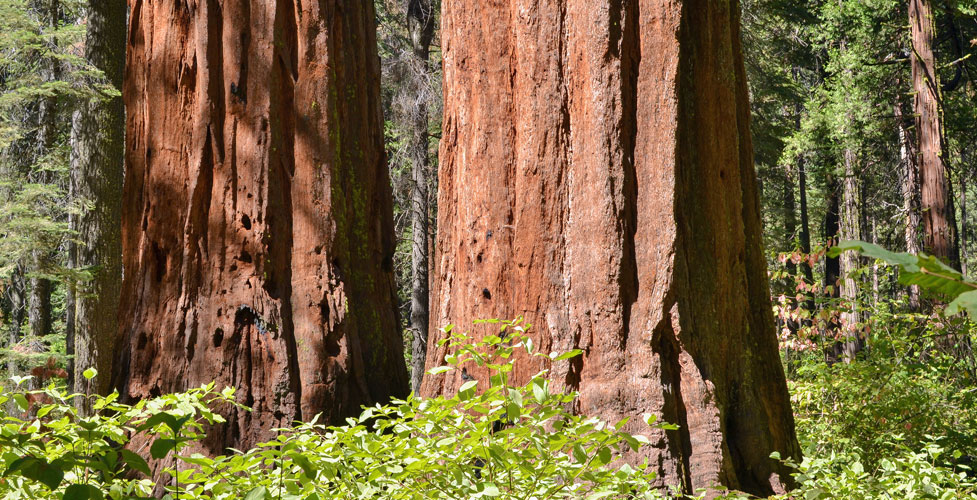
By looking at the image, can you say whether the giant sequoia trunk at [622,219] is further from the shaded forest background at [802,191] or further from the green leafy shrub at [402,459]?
the green leafy shrub at [402,459]

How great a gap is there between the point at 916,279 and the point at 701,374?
2.90 m

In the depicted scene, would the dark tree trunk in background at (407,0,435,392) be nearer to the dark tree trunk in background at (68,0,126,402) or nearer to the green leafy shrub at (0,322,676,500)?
the dark tree trunk in background at (68,0,126,402)

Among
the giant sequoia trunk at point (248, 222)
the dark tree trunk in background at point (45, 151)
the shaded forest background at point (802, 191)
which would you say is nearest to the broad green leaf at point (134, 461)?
the shaded forest background at point (802, 191)

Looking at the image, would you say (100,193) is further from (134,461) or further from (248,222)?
(134,461)

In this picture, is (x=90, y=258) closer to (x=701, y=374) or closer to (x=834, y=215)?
(x=701, y=374)

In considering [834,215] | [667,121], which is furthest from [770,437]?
[834,215]

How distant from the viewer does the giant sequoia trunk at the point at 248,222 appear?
433 cm

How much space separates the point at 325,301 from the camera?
4516 millimetres

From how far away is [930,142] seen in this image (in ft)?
42.7

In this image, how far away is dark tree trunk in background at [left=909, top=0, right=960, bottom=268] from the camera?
1277 centimetres

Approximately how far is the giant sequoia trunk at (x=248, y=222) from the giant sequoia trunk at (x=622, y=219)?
675mm

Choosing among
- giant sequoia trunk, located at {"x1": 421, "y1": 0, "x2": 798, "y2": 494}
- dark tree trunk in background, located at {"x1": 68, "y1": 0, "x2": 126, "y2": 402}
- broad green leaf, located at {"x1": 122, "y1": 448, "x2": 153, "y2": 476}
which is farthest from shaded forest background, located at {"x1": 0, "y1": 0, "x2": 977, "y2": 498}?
broad green leaf, located at {"x1": 122, "y1": 448, "x2": 153, "y2": 476}

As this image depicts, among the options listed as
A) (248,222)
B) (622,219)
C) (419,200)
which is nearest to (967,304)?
(622,219)

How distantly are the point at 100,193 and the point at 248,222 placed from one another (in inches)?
256
